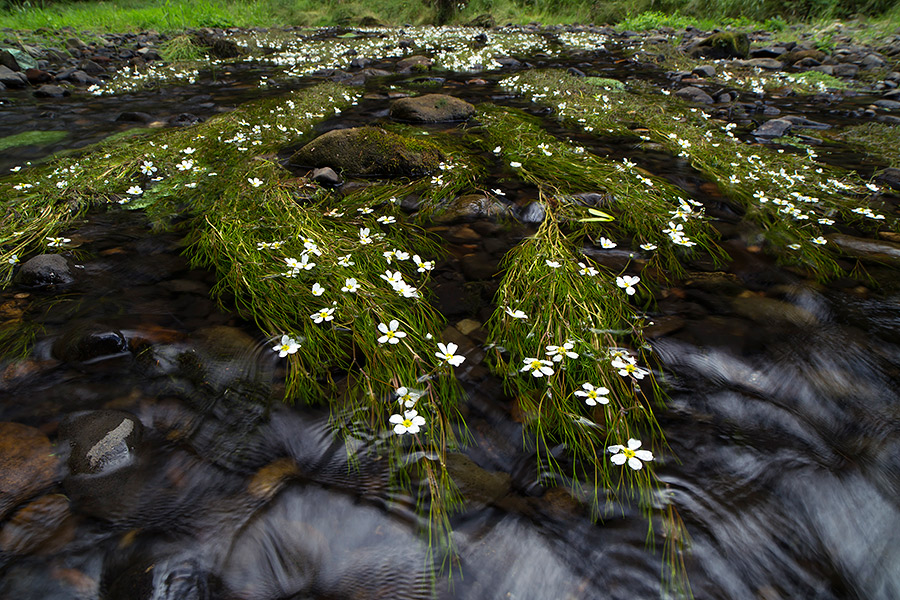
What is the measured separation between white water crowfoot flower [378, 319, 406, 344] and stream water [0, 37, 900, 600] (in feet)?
1.67

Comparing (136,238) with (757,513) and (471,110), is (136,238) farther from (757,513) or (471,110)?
(471,110)

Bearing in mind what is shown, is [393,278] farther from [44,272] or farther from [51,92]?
[51,92]

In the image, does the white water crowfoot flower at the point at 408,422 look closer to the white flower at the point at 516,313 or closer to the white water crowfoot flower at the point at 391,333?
the white water crowfoot flower at the point at 391,333

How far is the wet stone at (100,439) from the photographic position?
2217 millimetres

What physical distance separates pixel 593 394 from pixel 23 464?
2.94m

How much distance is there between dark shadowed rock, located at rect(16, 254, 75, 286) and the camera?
3457 millimetres

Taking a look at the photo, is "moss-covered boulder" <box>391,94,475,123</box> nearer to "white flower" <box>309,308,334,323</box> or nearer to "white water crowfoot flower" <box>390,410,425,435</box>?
"white flower" <box>309,308,334,323</box>

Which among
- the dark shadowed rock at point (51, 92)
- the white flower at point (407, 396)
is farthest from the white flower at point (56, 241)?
the dark shadowed rock at point (51, 92)

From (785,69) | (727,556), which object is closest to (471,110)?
(727,556)

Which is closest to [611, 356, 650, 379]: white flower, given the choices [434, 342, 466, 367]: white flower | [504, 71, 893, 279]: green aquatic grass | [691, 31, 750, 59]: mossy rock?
[434, 342, 466, 367]: white flower

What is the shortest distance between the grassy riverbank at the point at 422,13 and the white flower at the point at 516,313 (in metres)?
21.5

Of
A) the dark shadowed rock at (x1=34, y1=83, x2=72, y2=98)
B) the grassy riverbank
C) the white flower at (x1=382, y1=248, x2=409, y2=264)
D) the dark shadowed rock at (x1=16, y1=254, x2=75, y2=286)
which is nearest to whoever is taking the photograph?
the dark shadowed rock at (x1=16, y1=254, x2=75, y2=286)

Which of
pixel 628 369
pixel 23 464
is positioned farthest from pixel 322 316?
pixel 628 369

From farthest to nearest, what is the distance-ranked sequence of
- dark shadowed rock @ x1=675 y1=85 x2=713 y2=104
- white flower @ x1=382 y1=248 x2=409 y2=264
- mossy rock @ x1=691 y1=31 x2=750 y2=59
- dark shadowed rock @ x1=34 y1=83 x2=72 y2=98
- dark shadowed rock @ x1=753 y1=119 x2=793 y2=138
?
mossy rock @ x1=691 y1=31 x2=750 y2=59, dark shadowed rock @ x1=34 y1=83 x2=72 y2=98, dark shadowed rock @ x1=675 y1=85 x2=713 y2=104, dark shadowed rock @ x1=753 y1=119 x2=793 y2=138, white flower @ x1=382 y1=248 x2=409 y2=264
